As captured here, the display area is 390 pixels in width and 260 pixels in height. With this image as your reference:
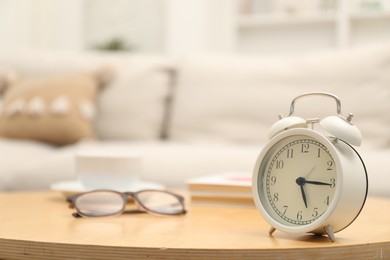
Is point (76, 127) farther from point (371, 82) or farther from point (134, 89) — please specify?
point (371, 82)

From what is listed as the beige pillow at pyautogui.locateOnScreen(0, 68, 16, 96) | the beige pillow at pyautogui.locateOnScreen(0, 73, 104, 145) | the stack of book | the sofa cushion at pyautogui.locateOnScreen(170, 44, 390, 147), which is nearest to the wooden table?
the stack of book

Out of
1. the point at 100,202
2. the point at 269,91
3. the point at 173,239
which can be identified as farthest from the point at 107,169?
the point at 269,91

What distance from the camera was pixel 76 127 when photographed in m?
2.53

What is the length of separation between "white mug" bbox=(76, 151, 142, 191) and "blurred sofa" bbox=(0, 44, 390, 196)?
706mm

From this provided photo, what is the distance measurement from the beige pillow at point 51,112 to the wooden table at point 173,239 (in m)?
1.45

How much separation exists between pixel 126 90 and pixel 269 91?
59cm

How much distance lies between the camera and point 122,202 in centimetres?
111

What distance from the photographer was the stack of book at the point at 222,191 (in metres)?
1.23

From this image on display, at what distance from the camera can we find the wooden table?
30.2 inches

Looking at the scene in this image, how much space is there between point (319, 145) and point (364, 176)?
68 millimetres

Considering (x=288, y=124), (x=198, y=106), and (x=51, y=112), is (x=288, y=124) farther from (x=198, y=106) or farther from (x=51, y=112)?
(x=51, y=112)

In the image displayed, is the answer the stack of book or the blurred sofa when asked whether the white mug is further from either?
the blurred sofa

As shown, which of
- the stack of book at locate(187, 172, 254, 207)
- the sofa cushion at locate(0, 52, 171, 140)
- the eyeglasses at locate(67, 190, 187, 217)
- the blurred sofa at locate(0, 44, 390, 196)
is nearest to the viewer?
the eyeglasses at locate(67, 190, 187, 217)

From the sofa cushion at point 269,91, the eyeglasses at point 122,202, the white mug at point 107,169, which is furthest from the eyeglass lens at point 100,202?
the sofa cushion at point 269,91
